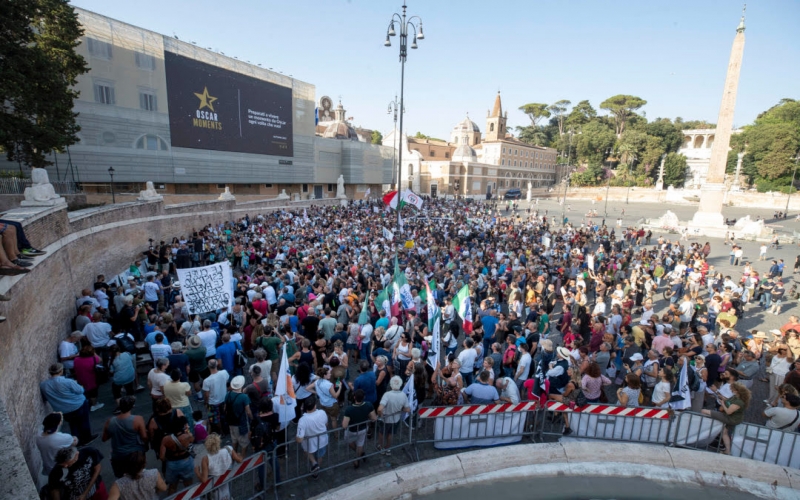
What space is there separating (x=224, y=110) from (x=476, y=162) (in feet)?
156

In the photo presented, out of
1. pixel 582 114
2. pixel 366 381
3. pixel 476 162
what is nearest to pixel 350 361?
pixel 366 381

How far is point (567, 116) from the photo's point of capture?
326ft

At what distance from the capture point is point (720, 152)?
2905 cm

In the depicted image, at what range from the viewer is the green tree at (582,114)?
88.5 meters

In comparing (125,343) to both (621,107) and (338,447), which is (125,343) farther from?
(621,107)

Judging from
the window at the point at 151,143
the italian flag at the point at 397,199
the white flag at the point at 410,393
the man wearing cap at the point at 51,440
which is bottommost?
the white flag at the point at 410,393

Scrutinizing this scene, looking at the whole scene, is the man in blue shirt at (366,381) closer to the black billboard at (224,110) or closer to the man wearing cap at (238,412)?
the man wearing cap at (238,412)

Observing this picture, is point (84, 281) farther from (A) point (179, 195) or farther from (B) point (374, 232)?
(A) point (179, 195)

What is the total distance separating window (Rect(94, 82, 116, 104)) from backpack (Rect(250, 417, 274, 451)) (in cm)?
3028

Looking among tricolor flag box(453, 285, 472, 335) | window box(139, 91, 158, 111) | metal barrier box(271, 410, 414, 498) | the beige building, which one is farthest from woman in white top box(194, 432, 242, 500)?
the beige building

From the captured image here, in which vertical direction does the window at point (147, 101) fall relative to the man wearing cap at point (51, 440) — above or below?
above

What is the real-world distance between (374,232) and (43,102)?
14.0 metres

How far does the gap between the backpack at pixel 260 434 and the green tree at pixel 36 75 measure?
15.0 m

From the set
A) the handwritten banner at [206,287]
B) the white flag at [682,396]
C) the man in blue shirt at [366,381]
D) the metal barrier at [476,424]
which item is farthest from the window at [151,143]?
the white flag at [682,396]
